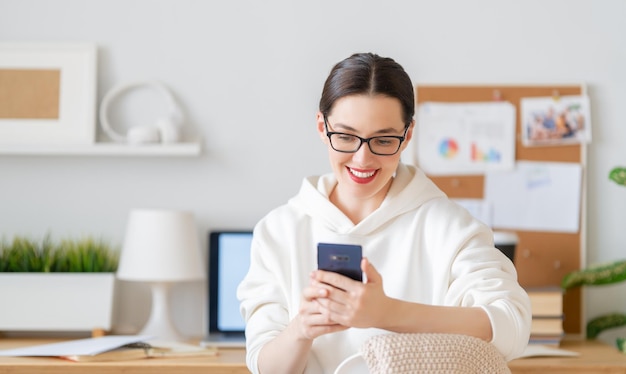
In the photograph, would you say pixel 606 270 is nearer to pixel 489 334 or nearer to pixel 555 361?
pixel 555 361

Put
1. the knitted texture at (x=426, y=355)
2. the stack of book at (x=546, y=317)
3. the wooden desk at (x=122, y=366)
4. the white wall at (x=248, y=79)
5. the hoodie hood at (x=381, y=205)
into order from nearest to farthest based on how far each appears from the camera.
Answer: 1. the knitted texture at (x=426, y=355)
2. the hoodie hood at (x=381, y=205)
3. the wooden desk at (x=122, y=366)
4. the stack of book at (x=546, y=317)
5. the white wall at (x=248, y=79)

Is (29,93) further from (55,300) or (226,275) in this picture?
(226,275)

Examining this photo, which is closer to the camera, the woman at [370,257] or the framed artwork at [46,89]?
the woman at [370,257]

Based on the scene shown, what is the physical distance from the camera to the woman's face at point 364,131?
1.40 metres

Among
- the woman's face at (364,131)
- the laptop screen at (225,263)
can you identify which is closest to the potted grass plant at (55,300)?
the laptop screen at (225,263)

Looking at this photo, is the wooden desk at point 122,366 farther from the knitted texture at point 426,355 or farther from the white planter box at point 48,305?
the knitted texture at point 426,355

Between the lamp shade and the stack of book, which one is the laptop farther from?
the stack of book

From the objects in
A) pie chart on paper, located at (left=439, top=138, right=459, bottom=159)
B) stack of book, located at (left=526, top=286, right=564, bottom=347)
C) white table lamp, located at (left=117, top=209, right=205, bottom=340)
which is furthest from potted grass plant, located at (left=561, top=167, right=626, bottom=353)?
white table lamp, located at (left=117, top=209, right=205, bottom=340)

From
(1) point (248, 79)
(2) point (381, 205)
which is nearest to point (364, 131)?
(2) point (381, 205)

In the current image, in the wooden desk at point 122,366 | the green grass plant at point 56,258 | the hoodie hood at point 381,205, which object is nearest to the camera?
the hoodie hood at point 381,205

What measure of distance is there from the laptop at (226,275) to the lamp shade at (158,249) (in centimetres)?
11

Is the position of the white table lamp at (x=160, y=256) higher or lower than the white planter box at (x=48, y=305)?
higher

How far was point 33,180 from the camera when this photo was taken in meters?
Answer: 2.76

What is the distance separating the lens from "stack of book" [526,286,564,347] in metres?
2.54
